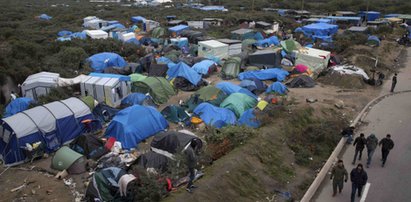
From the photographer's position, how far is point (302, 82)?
24.4 m

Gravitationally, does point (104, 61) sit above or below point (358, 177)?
below

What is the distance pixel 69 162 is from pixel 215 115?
25.2 ft

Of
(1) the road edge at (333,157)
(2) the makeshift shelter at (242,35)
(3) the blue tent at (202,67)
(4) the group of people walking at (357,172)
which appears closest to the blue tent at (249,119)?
(1) the road edge at (333,157)

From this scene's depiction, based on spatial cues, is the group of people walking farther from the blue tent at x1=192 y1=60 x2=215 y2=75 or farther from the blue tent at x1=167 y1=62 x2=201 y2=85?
the blue tent at x1=192 y1=60 x2=215 y2=75

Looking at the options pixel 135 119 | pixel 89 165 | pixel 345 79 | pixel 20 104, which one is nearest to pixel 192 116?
pixel 135 119

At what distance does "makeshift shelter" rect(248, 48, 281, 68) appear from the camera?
2938 centimetres

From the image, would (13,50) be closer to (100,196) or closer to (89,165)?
(89,165)

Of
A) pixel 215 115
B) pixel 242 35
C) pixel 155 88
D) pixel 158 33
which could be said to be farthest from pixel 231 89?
pixel 158 33

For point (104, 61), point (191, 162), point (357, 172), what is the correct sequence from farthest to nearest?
point (104, 61) → point (191, 162) → point (357, 172)

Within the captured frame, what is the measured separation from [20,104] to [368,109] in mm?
19965

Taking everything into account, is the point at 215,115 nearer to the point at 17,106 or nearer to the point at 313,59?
the point at 17,106

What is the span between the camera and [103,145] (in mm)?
15000

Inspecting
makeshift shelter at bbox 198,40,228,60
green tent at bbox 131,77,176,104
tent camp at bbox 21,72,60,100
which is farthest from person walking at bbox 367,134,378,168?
makeshift shelter at bbox 198,40,228,60

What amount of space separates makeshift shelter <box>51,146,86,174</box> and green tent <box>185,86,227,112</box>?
7841 mm
